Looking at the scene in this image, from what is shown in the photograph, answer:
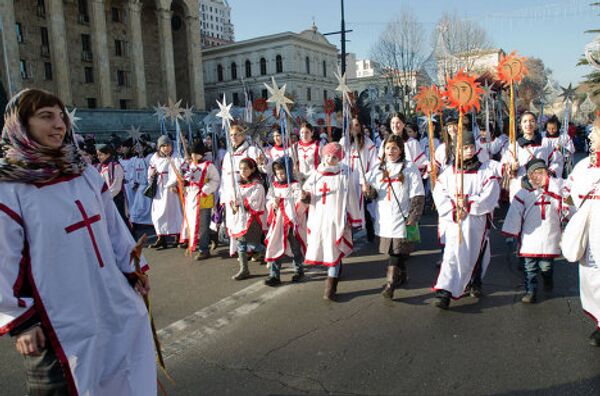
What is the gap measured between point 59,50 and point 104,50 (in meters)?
3.64

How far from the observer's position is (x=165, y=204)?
8.34 m

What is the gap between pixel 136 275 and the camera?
8.64 feet

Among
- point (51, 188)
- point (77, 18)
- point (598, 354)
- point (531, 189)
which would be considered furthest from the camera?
point (77, 18)

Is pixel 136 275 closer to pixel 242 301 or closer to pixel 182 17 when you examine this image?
pixel 242 301

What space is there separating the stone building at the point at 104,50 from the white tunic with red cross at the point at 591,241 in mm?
33574

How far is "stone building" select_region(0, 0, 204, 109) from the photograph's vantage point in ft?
118

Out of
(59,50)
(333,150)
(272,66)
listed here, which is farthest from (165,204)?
(272,66)

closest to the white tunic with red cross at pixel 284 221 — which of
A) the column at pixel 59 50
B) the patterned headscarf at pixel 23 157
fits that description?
the patterned headscarf at pixel 23 157

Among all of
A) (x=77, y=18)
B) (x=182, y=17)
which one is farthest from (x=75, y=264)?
(x=182, y=17)

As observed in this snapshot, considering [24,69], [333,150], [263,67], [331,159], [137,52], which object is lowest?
[331,159]

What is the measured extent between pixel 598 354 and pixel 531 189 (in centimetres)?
187

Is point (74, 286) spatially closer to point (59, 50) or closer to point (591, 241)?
point (591, 241)

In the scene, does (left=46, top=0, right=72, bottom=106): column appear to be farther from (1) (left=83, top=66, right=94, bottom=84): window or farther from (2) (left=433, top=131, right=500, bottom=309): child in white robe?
(2) (left=433, top=131, right=500, bottom=309): child in white robe

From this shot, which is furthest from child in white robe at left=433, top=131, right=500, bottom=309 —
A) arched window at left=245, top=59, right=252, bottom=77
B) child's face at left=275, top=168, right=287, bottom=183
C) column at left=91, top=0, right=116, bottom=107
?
arched window at left=245, top=59, right=252, bottom=77
